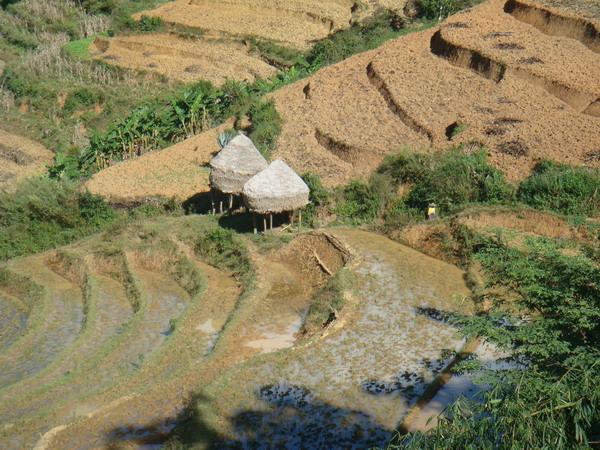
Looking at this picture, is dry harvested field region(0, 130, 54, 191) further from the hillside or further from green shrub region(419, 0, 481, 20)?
green shrub region(419, 0, 481, 20)

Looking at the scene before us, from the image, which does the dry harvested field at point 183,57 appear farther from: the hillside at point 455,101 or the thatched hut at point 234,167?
the thatched hut at point 234,167

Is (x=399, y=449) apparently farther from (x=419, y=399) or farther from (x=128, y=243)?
(x=128, y=243)

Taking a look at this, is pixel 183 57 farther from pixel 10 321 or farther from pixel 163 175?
pixel 10 321

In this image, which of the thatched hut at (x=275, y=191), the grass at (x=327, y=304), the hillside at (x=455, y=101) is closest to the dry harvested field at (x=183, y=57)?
the hillside at (x=455, y=101)

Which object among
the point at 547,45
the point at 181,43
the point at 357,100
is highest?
the point at 547,45

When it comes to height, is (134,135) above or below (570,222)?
below

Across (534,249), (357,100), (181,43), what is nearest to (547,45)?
(357,100)

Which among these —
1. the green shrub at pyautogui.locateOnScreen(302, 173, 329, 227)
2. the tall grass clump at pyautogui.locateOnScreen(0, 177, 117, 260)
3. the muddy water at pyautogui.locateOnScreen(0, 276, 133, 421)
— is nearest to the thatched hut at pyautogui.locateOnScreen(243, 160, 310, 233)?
the green shrub at pyautogui.locateOnScreen(302, 173, 329, 227)
